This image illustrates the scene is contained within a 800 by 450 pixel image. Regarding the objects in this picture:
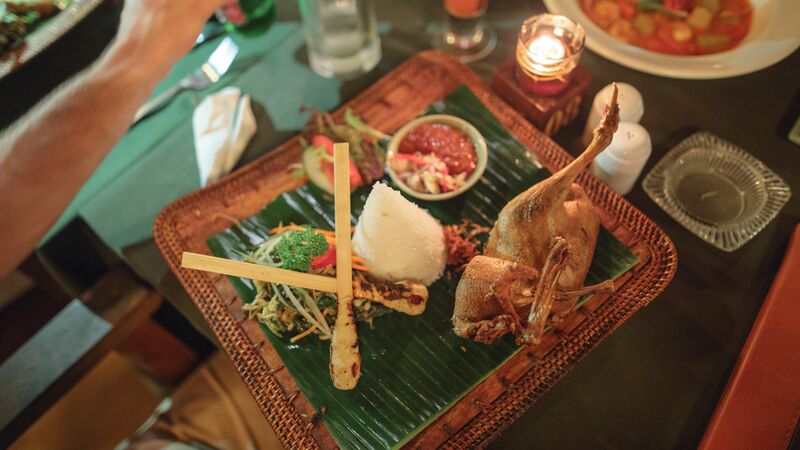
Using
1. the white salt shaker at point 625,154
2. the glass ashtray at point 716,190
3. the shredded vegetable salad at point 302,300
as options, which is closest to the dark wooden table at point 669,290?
→ the glass ashtray at point 716,190

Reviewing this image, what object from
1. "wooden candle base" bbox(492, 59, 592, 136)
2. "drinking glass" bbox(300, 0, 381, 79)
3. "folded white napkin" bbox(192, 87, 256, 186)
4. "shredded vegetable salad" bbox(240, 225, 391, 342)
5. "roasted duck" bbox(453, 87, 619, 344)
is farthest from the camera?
"drinking glass" bbox(300, 0, 381, 79)

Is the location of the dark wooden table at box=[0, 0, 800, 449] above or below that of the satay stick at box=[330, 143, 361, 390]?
below

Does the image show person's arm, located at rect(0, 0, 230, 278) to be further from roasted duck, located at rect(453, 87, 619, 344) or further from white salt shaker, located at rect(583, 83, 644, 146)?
white salt shaker, located at rect(583, 83, 644, 146)

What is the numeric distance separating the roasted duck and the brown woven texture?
208mm

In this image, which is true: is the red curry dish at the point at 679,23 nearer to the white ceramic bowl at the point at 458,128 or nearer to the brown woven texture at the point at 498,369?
the brown woven texture at the point at 498,369

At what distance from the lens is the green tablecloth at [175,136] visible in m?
2.18

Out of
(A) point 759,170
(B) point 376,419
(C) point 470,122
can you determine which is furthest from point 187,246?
(A) point 759,170

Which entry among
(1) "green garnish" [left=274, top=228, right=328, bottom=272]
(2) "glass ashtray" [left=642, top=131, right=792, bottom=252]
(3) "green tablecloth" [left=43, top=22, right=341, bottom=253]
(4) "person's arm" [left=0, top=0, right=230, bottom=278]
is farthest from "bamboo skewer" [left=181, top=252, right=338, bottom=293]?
(2) "glass ashtray" [left=642, top=131, right=792, bottom=252]

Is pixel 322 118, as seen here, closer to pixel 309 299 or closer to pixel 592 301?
pixel 309 299

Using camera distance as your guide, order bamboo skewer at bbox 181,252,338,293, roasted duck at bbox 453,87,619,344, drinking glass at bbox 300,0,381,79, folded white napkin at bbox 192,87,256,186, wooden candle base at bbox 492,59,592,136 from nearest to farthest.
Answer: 1. roasted duck at bbox 453,87,619,344
2. bamboo skewer at bbox 181,252,338,293
3. wooden candle base at bbox 492,59,592,136
4. folded white napkin at bbox 192,87,256,186
5. drinking glass at bbox 300,0,381,79

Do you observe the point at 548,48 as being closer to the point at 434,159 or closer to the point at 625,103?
the point at 625,103

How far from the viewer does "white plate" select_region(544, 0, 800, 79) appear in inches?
80.3

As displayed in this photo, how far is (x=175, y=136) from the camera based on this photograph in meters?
2.35

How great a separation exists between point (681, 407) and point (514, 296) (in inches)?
29.2
